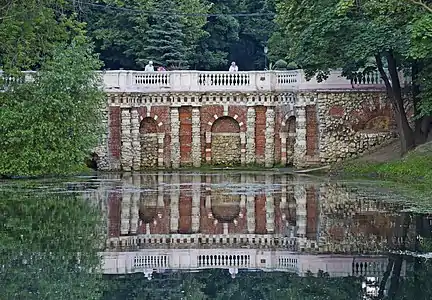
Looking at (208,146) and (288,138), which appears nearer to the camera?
(288,138)

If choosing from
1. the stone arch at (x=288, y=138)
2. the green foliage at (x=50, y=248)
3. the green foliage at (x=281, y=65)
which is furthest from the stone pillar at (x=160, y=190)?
the green foliage at (x=281, y=65)

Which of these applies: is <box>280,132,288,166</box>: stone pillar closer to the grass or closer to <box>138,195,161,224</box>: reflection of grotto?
the grass

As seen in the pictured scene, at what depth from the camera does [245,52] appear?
6869 cm

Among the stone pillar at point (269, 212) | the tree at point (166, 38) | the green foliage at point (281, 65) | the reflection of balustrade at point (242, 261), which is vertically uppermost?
the tree at point (166, 38)

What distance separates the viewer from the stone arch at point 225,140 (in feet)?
144

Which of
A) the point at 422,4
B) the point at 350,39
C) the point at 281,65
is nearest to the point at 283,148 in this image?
the point at 281,65

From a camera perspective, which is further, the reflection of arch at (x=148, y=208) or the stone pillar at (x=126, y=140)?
the stone pillar at (x=126, y=140)

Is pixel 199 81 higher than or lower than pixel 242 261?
higher

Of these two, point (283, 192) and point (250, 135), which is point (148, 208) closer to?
point (283, 192)

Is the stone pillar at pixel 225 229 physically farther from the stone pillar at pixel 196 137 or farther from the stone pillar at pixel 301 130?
the stone pillar at pixel 196 137

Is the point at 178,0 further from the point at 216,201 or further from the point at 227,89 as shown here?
the point at 216,201

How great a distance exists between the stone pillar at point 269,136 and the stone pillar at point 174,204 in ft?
27.7

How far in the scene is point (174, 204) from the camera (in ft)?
78.2

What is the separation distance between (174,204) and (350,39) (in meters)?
12.5
